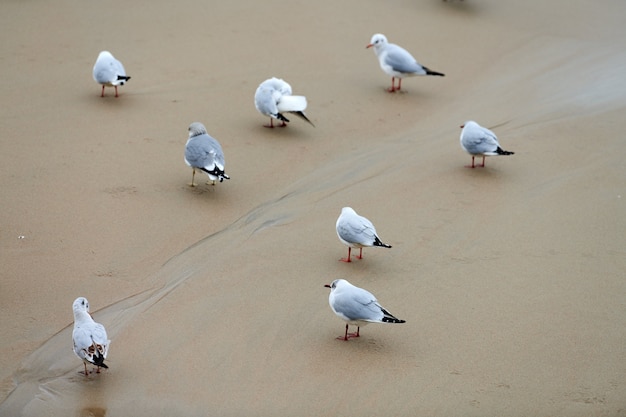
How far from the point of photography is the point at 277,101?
1137 centimetres

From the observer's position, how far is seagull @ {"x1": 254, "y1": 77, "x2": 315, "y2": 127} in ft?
37.0

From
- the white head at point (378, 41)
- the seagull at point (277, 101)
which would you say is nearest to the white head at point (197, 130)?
the seagull at point (277, 101)

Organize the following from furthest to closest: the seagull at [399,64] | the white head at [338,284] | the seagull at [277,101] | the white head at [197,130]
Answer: the seagull at [399,64], the seagull at [277,101], the white head at [197,130], the white head at [338,284]

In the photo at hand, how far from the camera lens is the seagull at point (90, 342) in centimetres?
665

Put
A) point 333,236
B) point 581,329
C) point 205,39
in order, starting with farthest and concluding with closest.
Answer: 1. point 205,39
2. point 333,236
3. point 581,329

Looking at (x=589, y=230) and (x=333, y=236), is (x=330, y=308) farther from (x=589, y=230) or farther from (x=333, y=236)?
(x=589, y=230)

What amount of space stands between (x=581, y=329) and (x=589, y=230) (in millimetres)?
2043

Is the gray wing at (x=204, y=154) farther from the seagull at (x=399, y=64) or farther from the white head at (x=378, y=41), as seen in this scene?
the white head at (x=378, y=41)

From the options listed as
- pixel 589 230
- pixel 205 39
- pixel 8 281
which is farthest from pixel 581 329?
pixel 205 39

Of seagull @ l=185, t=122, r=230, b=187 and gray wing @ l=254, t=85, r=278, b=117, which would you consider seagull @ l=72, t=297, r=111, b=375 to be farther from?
gray wing @ l=254, t=85, r=278, b=117

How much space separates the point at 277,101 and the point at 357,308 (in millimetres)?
4544

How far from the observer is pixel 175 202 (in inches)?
379

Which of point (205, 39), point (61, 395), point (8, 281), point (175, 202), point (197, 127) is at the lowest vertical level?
point (61, 395)

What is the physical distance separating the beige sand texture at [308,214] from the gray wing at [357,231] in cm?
31
